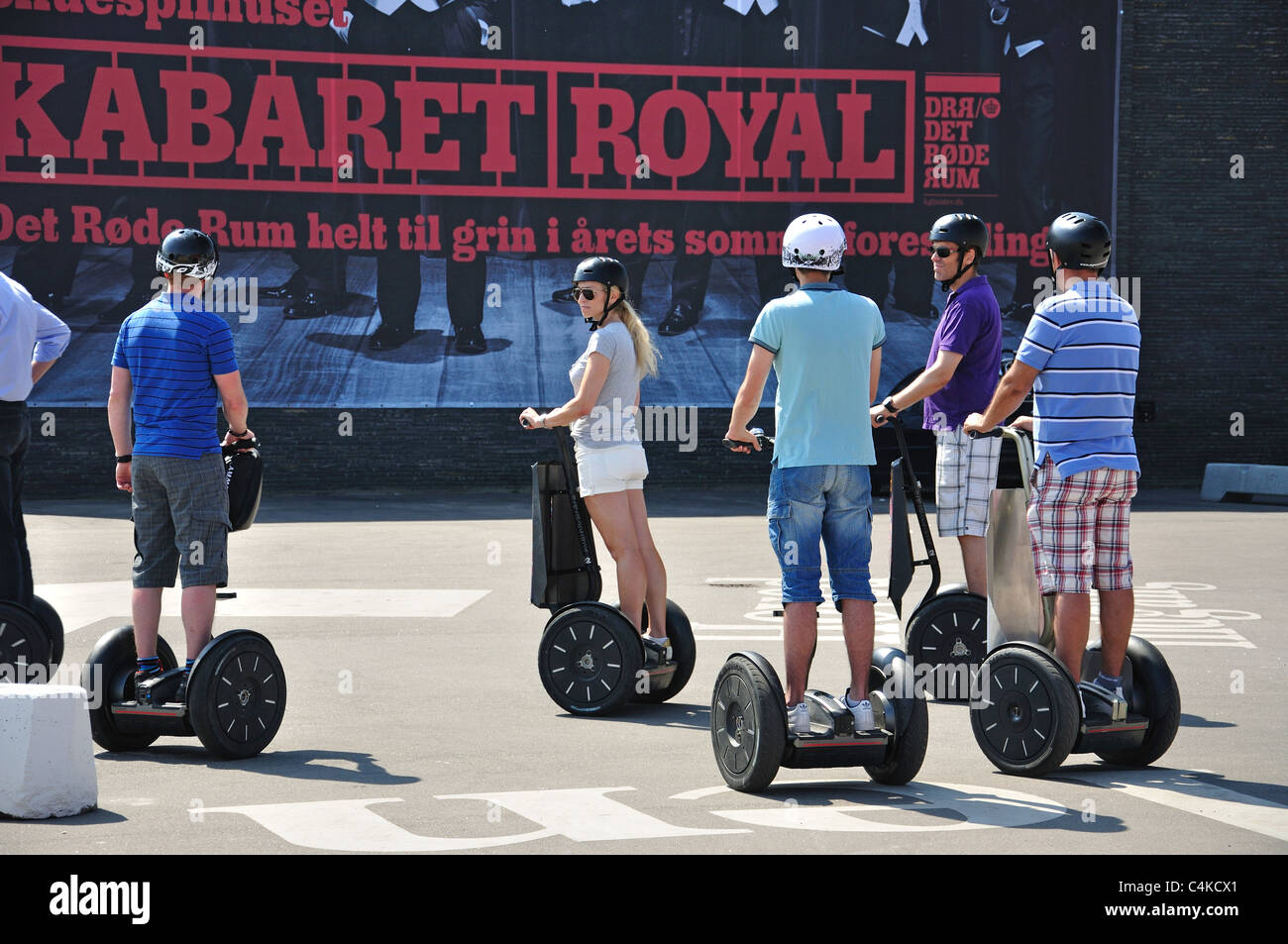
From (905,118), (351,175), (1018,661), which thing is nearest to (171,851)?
(1018,661)

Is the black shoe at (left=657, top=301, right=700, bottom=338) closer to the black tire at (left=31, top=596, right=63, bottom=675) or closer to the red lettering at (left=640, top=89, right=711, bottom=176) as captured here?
the red lettering at (left=640, top=89, right=711, bottom=176)

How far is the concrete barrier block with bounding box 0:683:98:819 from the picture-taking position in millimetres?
5387

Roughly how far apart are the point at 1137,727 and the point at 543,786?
220 cm

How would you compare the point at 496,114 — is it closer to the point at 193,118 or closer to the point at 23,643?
the point at 193,118

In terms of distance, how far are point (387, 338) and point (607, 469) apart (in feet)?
52.6

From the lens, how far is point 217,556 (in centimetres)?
652

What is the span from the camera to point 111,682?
21.7 feet

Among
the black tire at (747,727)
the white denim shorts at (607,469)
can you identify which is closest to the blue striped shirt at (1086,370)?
the black tire at (747,727)

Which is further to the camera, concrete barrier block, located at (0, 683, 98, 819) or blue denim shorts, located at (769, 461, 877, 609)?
blue denim shorts, located at (769, 461, 877, 609)

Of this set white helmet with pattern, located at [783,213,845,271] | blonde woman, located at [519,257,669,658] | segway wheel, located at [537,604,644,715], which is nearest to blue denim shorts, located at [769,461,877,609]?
white helmet with pattern, located at [783,213,845,271]

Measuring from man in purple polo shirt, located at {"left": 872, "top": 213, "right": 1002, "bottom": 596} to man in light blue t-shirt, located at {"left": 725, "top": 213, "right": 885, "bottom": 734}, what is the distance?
78.0 inches

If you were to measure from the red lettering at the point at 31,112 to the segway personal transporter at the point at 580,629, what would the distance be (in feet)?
56.6

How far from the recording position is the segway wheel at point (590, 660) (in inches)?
295

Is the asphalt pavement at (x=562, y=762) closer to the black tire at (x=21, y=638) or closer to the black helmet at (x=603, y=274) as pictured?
the black tire at (x=21, y=638)
